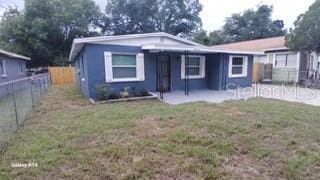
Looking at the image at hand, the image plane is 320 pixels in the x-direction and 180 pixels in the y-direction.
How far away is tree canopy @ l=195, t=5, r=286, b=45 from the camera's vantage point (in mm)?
35969

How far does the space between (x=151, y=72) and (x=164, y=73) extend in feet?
2.75

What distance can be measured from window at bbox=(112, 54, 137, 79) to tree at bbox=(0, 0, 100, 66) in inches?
788

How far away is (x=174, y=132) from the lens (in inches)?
209

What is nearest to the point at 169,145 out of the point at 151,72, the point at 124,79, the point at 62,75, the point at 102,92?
the point at 102,92

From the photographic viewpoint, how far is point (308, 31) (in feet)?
47.0

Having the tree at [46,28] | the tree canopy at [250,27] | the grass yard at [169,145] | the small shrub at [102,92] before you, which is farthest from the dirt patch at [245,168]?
Result: the tree canopy at [250,27]

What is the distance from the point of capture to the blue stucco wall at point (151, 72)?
10.2m

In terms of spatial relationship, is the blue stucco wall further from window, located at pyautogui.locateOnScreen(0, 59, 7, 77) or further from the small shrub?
window, located at pyautogui.locateOnScreen(0, 59, 7, 77)

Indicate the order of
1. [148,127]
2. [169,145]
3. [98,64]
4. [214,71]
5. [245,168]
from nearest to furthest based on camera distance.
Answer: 1. [245,168]
2. [169,145]
3. [148,127]
4. [98,64]
5. [214,71]

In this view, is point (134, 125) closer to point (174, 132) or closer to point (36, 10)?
point (174, 132)

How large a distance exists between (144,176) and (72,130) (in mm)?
2806

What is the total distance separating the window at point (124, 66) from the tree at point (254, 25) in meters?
29.5

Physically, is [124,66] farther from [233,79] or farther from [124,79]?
[233,79]

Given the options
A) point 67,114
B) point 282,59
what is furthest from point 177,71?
point 282,59
